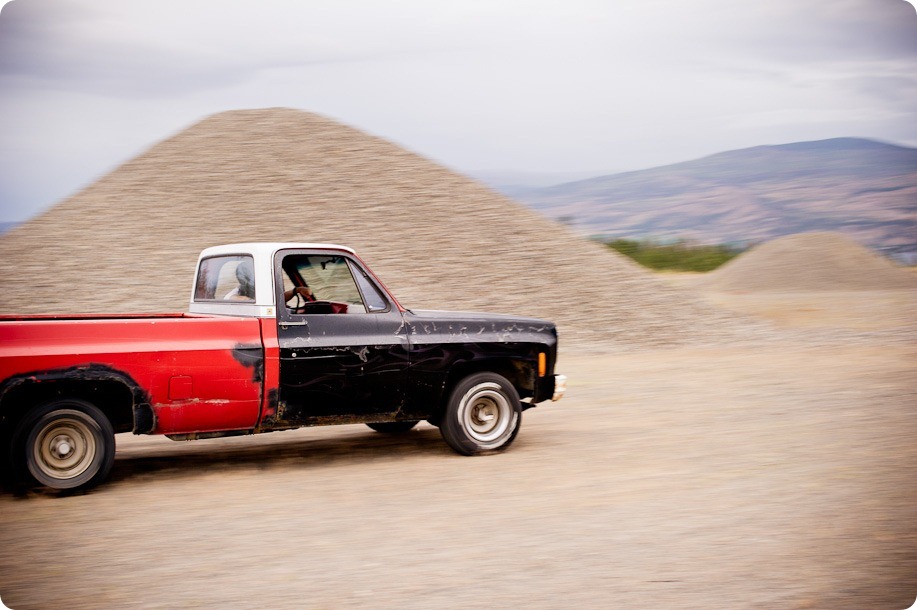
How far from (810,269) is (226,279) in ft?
131

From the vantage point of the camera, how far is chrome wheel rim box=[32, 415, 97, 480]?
6605 mm

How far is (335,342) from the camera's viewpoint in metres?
7.48

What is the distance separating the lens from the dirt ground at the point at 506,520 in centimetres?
478

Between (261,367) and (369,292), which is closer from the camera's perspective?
(261,367)

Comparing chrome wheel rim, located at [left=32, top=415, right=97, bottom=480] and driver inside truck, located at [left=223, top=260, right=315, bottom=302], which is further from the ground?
driver inside truck, located at [left=223, top=260, right=315, bottom=302]

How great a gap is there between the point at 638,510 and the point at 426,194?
21256 mm

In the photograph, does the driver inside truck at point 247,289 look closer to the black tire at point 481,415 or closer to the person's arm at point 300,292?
the person's arm at point 300,292

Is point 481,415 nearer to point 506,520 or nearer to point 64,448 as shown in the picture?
point 506,520

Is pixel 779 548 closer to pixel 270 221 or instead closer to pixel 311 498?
pixel 311 498

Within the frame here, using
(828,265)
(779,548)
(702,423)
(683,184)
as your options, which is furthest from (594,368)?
(683,184)

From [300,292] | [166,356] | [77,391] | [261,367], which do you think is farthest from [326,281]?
[77,391]

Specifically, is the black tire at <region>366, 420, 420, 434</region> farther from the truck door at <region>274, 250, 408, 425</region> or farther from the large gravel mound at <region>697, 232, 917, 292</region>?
the large gravel mound at <region>697, 232, 917, 292</region>

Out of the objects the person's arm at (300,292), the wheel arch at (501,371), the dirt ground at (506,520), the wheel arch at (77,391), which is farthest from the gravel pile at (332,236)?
the wheel arch at (77,391)

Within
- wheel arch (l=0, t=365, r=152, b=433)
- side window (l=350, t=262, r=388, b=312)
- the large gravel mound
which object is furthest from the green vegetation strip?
wheel arch (l=0, t=365, r=152, b=433)
